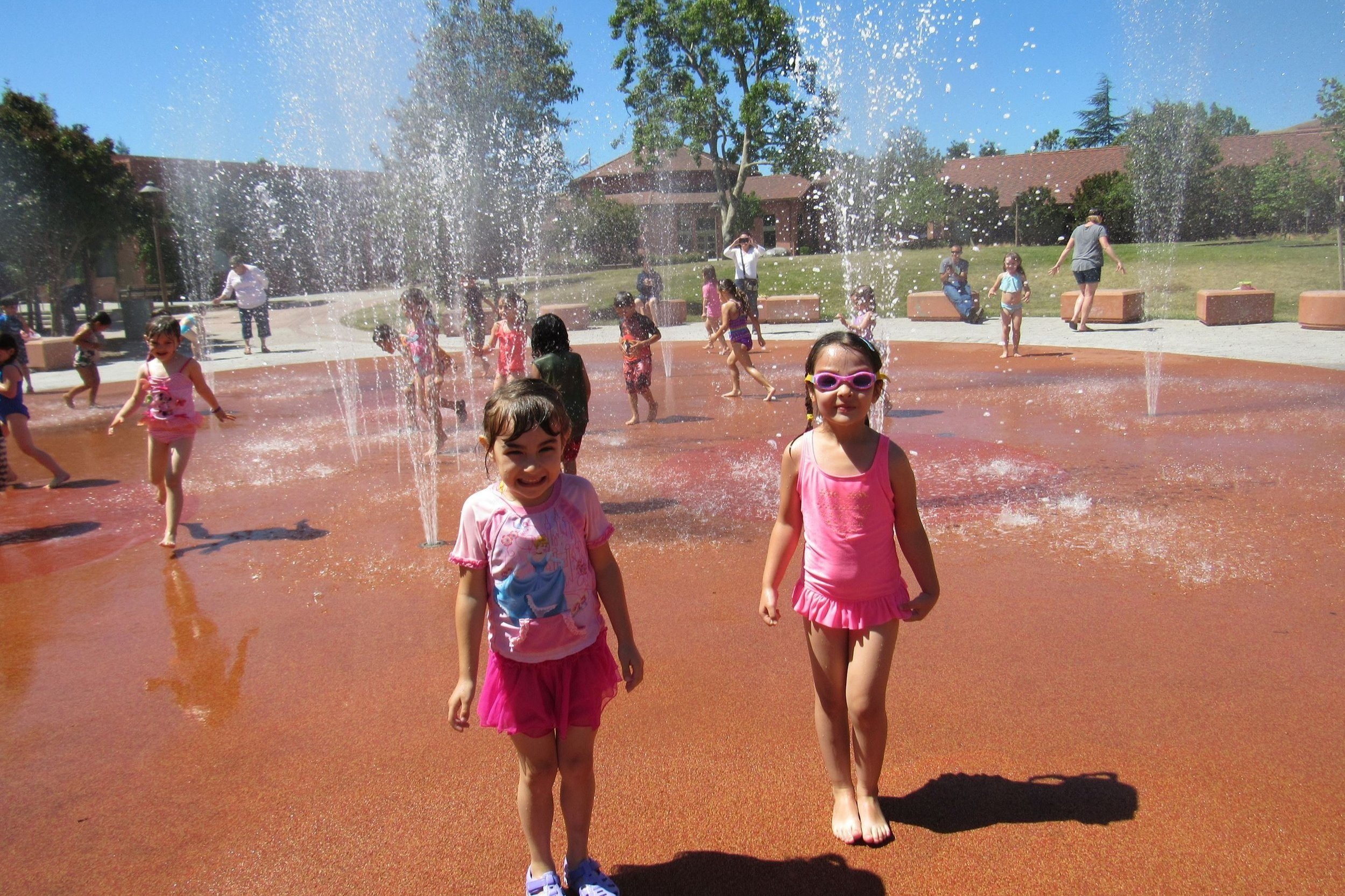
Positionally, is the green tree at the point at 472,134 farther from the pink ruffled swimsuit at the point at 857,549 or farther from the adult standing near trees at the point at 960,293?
the pink ruffled swimsuit at the point at 857,549

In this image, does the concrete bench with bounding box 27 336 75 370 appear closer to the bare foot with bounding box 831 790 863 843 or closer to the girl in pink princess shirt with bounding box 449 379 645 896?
the girl in pink princess shirt with bounding box 449 379 645 896

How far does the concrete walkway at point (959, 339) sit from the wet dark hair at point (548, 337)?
424 inches

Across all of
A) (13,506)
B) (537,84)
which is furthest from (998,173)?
(13,506)

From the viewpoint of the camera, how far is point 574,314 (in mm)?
21625

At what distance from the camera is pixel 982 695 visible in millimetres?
3846

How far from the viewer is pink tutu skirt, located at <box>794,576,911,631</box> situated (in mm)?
2814

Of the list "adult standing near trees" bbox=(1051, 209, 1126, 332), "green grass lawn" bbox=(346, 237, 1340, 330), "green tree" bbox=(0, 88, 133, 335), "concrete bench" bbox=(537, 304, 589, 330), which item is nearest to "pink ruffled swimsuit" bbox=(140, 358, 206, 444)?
"adult standing near trees" bbox=(1051, 209, 1126, 332)

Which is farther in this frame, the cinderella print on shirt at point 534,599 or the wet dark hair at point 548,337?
the wet dark hair at point 548,337

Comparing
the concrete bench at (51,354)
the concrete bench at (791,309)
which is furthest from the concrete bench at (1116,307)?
the concrete bench at (51,354)

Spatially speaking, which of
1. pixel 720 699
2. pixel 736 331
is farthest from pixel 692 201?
pixel 720 699

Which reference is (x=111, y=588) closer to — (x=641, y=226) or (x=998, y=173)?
(x=641, y=226)

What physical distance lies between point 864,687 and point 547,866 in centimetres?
104

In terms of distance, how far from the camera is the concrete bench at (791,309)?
831 inches

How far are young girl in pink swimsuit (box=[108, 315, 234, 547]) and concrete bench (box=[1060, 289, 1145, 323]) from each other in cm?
1554
